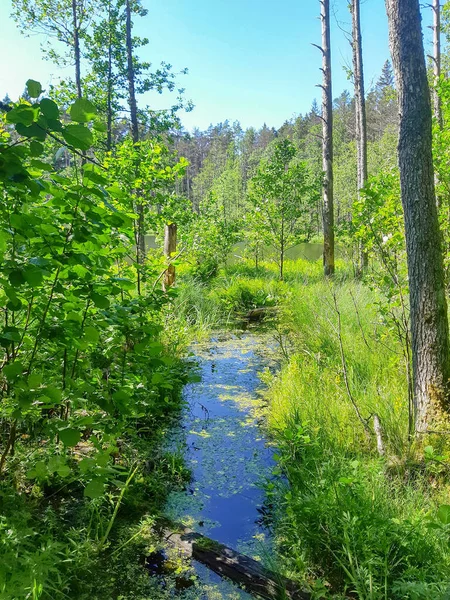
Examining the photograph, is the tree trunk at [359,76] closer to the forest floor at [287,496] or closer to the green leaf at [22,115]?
the forest floor at [287,496]

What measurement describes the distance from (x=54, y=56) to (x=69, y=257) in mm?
13330

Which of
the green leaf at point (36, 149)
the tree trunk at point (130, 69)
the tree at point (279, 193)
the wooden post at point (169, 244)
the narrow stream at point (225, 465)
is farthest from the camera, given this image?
the tree trunk at point (130, 69)

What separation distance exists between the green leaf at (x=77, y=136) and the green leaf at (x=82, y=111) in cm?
3

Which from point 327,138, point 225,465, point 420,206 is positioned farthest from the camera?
point 327,138

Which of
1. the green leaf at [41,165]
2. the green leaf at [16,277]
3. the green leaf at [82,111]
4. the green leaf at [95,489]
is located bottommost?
the green leaf at [95,489]

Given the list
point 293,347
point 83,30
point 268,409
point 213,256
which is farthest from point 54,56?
point 268,409

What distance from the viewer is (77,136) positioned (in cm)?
105

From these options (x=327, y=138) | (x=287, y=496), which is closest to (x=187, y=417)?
(x=287, y=496)

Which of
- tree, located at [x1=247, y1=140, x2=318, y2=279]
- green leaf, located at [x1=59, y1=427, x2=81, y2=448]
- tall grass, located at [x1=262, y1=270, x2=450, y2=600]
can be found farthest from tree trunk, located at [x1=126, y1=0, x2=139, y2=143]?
green leaf, located at [x1=59, y1=427, x2=81, y2=448]

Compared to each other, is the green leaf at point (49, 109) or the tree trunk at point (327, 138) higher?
the tree trunk at point (327, 138)

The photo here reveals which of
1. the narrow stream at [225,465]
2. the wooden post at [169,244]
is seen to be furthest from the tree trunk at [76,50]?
the narrow stream at [225,465]

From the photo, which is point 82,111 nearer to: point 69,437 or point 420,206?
point 69,437

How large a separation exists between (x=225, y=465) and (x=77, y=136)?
288 cm

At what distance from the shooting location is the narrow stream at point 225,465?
8.01 feet
